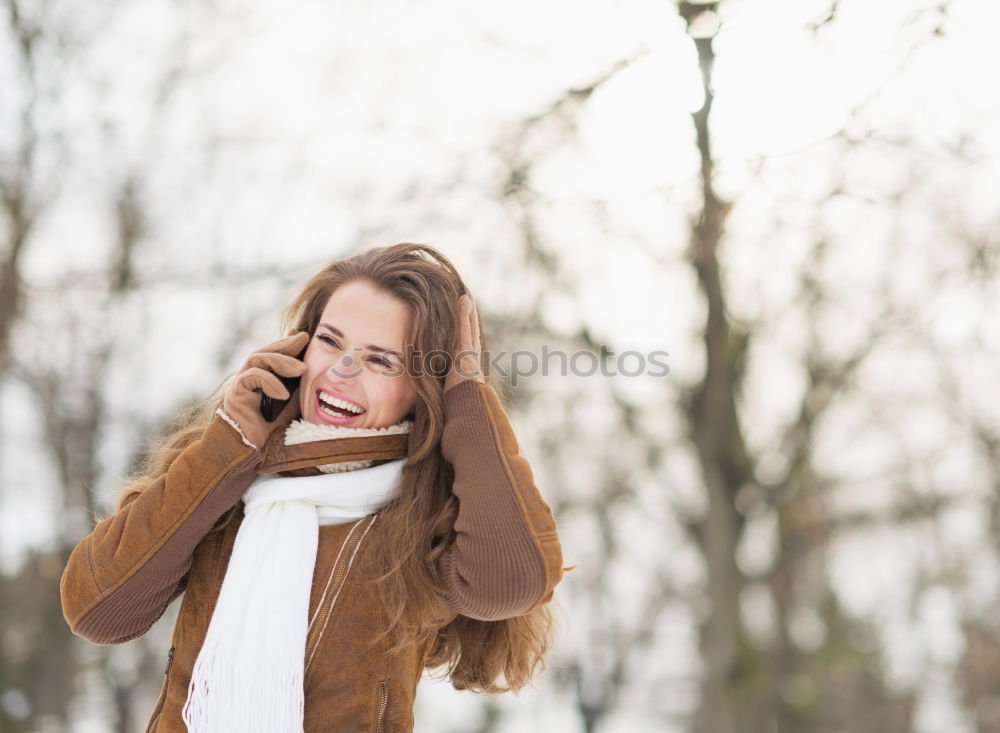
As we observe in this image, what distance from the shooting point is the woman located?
8.11ft

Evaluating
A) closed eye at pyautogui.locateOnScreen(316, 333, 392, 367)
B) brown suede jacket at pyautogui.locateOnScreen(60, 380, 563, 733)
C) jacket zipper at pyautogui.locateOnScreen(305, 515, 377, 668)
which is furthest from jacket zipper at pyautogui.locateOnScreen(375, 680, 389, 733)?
closed eye at pyautogui.locateOnScreen(316, 333, 392, 367)

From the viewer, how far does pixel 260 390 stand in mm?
2664

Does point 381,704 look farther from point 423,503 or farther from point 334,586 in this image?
point 423,503

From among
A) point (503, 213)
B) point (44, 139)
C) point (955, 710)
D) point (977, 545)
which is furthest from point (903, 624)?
point (44, 139)

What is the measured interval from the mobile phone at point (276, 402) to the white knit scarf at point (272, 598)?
88mm

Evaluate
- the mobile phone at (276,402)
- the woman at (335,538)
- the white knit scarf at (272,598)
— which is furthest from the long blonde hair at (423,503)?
the mobile phone at (276,402)

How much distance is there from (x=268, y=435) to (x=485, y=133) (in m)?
5.27

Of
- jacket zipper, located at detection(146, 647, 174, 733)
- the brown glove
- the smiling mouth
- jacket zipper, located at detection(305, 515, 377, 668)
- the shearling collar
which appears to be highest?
the brown glove

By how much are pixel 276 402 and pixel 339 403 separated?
6.2 inches

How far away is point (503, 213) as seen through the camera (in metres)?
7.62

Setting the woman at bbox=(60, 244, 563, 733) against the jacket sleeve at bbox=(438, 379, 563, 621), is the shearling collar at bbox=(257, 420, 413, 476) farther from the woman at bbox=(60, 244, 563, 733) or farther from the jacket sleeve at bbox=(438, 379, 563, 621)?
the jacket sleeve at bbox=(438, 379, 563, 621)

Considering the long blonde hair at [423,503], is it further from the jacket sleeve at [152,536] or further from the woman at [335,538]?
the jacket sleeve at [152,536]

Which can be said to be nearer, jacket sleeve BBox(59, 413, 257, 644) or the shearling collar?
jacket sleeve BBox(59, 413, 257, 644)

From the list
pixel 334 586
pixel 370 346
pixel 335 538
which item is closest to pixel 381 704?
pixel 334 586
